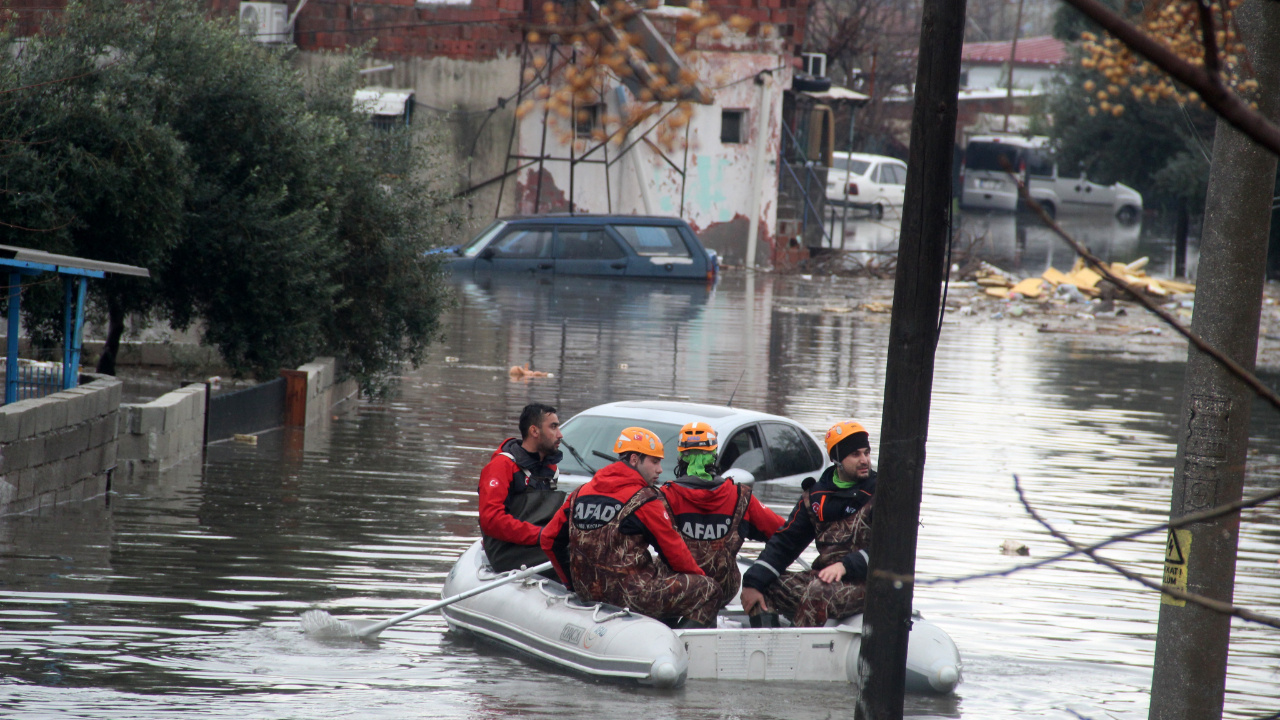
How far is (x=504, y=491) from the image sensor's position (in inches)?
324

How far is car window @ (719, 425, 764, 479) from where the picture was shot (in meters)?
11.4

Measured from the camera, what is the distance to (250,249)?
1314cm

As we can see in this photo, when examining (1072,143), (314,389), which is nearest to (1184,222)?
(1072,143)

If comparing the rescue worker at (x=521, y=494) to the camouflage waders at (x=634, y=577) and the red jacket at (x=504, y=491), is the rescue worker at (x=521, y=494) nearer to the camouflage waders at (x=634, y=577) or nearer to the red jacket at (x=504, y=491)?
the red jacket at (x=504, y=491)

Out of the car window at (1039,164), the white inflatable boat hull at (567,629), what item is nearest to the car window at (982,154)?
the car window at (1039,164)

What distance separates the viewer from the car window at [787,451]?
39.4 ft

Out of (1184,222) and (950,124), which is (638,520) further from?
(1184,222)

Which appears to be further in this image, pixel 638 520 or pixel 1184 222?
pixel 1184 222

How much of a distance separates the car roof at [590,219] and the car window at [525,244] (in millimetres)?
249

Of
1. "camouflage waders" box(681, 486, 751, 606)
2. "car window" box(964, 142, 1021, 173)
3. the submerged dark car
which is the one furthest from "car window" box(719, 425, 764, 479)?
"car window" box(964, 142, 1021, 173)

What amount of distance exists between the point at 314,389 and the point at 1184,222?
30.7 m

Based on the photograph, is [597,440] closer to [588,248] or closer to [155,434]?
[155,434]

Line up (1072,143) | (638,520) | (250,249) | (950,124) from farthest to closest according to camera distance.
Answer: (1072,143)
(250,249)
(638,520)
(950,124)

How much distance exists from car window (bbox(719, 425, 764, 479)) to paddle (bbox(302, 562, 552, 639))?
3.56m
